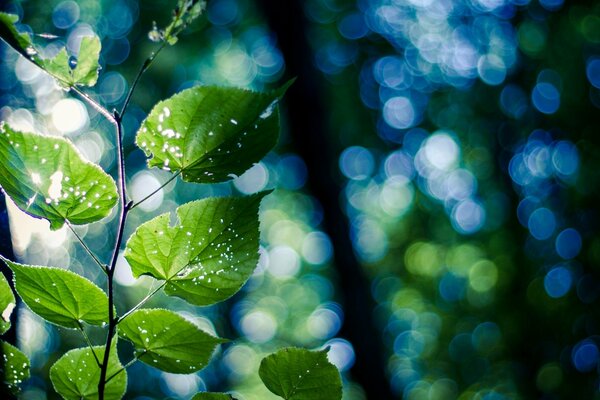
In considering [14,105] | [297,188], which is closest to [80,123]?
[14,105]

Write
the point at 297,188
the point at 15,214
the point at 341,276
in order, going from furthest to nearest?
the point at 297,188 → the point at 341,276 → the point at 15,214

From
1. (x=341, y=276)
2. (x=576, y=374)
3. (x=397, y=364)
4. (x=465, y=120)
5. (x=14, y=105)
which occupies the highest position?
(x=14, y=105)

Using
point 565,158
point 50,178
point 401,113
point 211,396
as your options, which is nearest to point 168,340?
point 211,396

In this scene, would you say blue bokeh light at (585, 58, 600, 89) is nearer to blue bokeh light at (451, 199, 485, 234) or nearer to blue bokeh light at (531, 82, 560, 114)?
blue bokeh light at (531, 82, 560, 114)

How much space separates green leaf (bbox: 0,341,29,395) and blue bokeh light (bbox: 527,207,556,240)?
6473 millimetres

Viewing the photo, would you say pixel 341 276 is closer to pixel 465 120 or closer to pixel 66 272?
pixel 66 272

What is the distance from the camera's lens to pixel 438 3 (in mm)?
5820

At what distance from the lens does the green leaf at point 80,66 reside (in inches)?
14.6

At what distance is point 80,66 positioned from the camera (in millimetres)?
381

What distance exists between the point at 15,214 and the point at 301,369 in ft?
1.25

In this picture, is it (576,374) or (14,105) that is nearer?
(14,105)

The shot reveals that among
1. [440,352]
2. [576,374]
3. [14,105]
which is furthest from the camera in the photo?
[440,352]

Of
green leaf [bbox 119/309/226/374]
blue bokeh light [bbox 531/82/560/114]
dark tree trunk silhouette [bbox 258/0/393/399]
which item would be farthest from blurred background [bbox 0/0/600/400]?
green leaf [bbox 119/309/226/374]

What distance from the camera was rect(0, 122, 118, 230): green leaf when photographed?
34cm
